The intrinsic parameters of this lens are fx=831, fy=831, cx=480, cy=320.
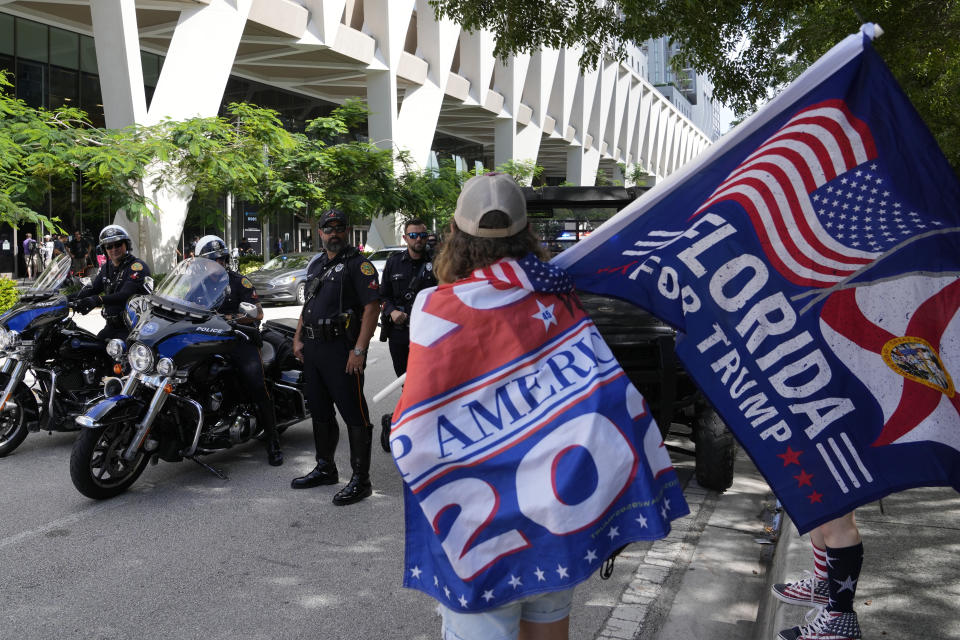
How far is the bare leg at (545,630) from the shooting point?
2.21 meters

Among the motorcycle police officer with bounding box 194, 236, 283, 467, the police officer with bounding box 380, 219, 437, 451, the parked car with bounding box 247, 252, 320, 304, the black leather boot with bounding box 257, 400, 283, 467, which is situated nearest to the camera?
the motorcycle police officer with bounding box 194, 236, 283, 467

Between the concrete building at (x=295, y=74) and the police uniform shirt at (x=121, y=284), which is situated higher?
the concrete building at (x=295, y=74)

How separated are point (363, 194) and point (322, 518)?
21.4 meters

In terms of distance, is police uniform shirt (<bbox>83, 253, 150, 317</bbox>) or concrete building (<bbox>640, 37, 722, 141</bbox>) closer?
police uniform shirt (<bbox>83, 253, 150, 317</bbox>)

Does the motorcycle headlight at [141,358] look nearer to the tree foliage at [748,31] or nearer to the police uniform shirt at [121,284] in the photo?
the police uniform shirt at [121,284]

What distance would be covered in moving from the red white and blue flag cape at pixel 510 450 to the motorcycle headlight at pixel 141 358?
396 cm

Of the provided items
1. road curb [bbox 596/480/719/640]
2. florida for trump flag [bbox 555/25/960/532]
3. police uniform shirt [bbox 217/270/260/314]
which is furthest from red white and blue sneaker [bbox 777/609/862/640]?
police uniform shirt [bbox 217/270/260/314]

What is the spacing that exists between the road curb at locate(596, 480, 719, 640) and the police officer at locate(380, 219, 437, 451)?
2.82 m

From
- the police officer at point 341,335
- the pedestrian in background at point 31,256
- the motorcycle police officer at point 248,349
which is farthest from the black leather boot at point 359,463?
the pedestrian in background at point 31,256

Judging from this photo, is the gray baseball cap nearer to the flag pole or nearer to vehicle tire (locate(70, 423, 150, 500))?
the flag pole

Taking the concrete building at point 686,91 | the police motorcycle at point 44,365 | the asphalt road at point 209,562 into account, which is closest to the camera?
the asphalt road at point 209,562

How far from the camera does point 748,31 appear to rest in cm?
961

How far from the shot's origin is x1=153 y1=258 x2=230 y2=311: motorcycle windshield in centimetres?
617

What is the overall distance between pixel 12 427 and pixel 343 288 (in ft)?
10.7
